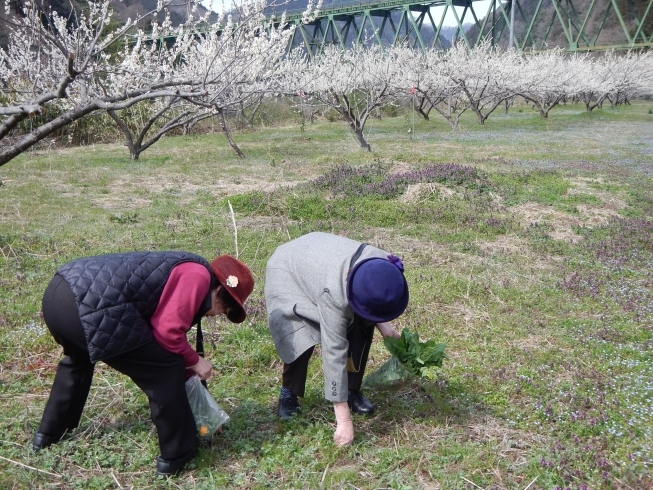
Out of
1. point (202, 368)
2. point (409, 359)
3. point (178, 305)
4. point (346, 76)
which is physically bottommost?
point (409, 359)

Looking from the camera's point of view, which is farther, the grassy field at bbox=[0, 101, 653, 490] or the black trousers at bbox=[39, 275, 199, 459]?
the grassy field at bbox=[0, 101, 653, 490]

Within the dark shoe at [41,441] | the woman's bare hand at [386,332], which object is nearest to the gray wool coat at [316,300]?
the woman's bare hand at [386,332]

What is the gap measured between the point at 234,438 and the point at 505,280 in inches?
140

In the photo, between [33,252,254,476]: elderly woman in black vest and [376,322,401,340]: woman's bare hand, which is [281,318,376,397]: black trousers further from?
[33,252,254,476]: elderly woman in black vest

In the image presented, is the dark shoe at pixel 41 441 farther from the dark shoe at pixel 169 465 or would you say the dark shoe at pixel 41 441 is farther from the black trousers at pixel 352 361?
the black trousers at pixel 352 361

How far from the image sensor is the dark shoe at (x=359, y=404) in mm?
3395

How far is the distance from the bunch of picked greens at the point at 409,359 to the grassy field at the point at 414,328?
303 mm

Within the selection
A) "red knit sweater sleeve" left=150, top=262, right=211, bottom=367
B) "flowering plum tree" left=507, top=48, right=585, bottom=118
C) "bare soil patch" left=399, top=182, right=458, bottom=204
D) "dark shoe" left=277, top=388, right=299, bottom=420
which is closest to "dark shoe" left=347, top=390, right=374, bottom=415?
"dark shoe" left=277, top=388, right=299, bottom=420

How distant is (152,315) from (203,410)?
643 mm

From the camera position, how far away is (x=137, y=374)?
268cm

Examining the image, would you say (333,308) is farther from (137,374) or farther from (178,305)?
(137,374)

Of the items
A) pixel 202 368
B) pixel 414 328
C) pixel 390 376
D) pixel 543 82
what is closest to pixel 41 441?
pixel 202 368

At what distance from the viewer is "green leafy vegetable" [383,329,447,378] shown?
10.5ft

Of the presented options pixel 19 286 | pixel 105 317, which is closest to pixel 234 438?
pixel 105 317
